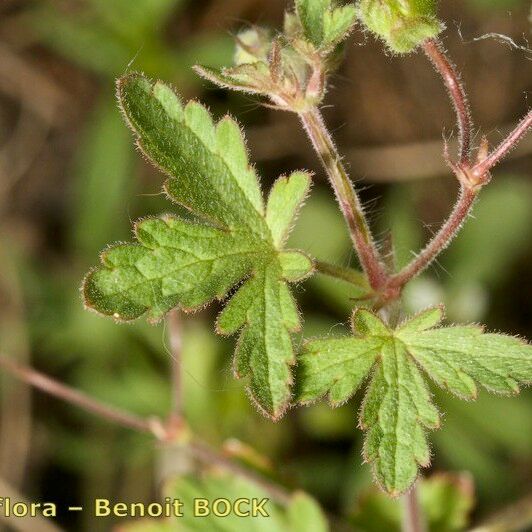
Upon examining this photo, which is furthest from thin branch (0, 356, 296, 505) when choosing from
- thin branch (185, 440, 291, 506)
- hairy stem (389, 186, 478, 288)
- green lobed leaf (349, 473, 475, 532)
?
hairy stem (389, 186, 478, 288)

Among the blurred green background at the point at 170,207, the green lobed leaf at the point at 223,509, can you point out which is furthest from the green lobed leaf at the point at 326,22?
the blurred green background at the point at 170,207

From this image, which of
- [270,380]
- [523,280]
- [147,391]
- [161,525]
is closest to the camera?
[270,380]

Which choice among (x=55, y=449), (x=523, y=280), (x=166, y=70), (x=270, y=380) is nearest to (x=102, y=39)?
(x=166, y=70)

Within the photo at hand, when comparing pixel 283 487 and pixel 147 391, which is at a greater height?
pixel 147 391

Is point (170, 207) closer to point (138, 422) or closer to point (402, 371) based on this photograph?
point (138, 422)

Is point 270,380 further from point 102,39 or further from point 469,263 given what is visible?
point 102,39

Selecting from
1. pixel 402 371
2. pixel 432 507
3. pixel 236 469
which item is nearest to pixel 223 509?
pixel 236 469

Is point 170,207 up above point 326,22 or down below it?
above
